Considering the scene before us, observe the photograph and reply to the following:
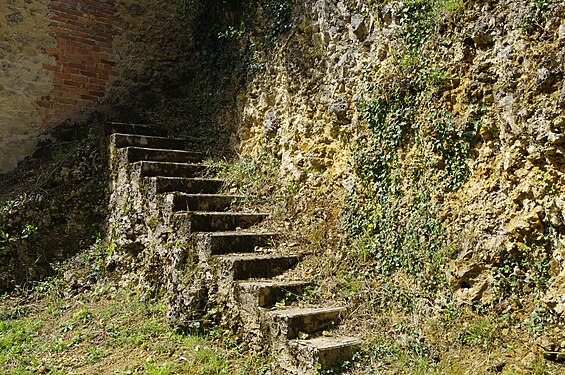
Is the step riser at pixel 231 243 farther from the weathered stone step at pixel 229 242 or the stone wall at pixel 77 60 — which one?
the stone wall at pixel 77 60

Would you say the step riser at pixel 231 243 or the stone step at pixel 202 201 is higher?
the stone step at pixel 202 201

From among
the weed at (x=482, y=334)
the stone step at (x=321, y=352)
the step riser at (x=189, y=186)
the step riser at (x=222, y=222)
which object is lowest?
the stone step at (x=321, y=352)

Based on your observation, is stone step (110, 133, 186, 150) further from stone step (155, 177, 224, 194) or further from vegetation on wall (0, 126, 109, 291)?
stone step (155, 177, 224, 194)

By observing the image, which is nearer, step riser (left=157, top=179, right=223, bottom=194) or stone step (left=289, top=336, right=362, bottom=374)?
stone step (left=289, top=336, right=362, bottom=374)

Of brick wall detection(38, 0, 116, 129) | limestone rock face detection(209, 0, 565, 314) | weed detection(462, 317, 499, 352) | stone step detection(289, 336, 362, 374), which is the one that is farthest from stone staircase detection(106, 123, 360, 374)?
brick wall detection(38, 0, 116, 129)

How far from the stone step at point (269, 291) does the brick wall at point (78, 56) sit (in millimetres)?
4249

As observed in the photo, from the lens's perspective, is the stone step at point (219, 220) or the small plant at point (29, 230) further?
the small plant at point (29, 230)

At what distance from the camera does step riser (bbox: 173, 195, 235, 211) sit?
186 inches

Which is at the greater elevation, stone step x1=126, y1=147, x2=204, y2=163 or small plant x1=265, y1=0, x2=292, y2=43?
small plant x1=265, y1=0, x2=292, y2=43

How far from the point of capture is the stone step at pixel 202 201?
186 inches

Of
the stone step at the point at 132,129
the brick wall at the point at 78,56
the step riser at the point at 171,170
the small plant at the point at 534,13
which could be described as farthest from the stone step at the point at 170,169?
the small plant at the point at 534,13

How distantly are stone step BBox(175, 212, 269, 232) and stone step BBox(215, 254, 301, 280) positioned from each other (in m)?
0.50

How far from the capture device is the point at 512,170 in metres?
2.95

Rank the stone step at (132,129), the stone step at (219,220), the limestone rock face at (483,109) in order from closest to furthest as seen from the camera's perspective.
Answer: the limestone rock face at (483,109)
the stone step at (219,220)
the stone step at (132,129)
